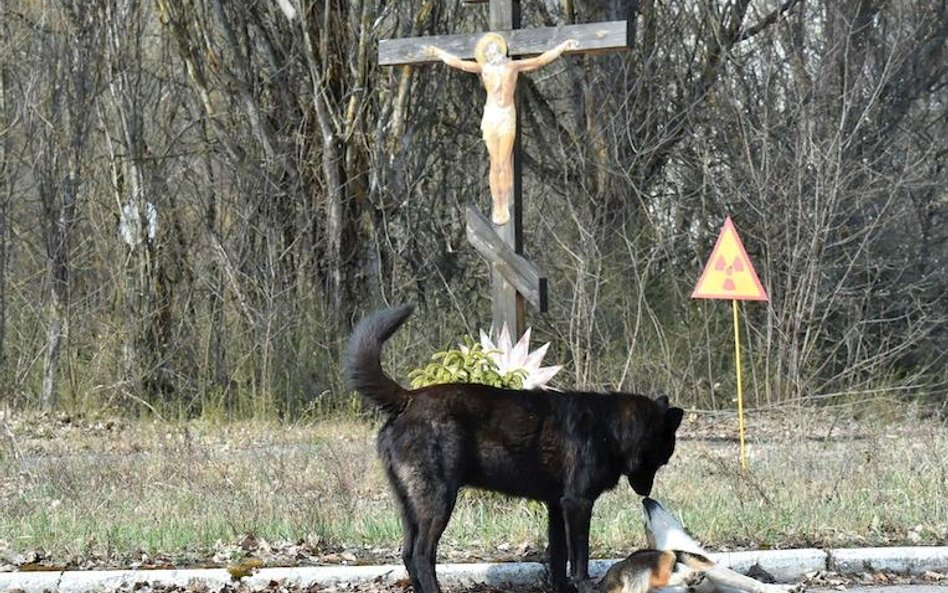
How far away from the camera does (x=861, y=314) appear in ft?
62.0

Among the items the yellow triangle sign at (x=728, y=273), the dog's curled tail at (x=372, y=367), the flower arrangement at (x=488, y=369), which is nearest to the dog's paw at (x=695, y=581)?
the dog's curled tail at (x=372, y=367)

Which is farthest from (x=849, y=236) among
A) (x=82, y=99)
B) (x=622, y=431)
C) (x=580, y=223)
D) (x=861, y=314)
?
(x=622, y=431)

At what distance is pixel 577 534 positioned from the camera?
744cm

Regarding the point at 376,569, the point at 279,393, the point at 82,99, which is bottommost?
the point at 279,393

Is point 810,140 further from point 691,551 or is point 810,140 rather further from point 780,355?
point 691,551

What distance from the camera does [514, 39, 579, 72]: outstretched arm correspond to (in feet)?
39.0

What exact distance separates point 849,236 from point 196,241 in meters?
8.62

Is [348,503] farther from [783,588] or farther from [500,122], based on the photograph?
[500,122]

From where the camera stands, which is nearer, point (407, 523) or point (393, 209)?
point (407, 523)

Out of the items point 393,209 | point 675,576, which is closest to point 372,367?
point 675,576

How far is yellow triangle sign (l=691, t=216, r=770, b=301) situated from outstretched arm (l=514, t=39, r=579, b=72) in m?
2.16

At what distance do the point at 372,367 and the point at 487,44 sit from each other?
209 inches

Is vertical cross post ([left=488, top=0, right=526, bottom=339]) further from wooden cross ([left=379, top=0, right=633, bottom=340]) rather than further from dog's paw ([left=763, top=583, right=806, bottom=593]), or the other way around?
dog's paw ([left=763, top=583, right=806, bottom=593])

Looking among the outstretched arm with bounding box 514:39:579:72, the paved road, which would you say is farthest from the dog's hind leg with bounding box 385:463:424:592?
the outstretched arm with bounding box 514:39:579:72
